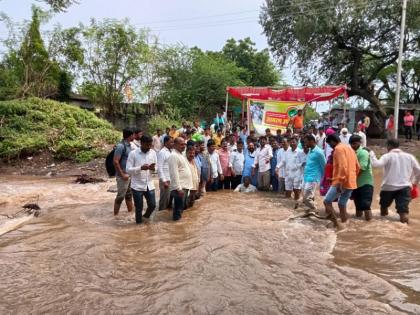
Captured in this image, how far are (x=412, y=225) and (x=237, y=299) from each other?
4.65 metres

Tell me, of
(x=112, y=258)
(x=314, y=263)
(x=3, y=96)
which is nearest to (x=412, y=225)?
(x=314, y=263)

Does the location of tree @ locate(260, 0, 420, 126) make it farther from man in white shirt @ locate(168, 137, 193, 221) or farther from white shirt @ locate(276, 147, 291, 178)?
man in white shirt @ locate(168, 137, 193, 221)

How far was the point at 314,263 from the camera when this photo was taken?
5586 millimetres

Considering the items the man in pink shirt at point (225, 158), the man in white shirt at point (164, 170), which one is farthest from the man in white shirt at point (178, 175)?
the man in pink shirt at point (225, 158)

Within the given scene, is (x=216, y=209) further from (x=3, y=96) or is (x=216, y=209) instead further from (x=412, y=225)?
(x=3, y=96)

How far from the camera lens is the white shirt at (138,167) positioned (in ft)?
23.9

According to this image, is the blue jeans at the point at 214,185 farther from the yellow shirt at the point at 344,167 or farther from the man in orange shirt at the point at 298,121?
the yellow shirt at the point at 344,167

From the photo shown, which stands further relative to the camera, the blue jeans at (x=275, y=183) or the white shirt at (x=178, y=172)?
the blue jeans at (x=275, y=183)

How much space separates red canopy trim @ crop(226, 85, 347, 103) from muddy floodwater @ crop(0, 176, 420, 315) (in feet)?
21.3

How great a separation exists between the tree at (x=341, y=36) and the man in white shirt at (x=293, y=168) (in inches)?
564

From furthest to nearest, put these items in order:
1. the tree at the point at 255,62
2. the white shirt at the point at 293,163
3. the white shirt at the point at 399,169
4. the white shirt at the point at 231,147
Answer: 1. the tree at the point at 255,62
2. the white shirt at the point at 231,147
3. the white shirt at the point at 293,163
4. the white shirt at the point at 399,169

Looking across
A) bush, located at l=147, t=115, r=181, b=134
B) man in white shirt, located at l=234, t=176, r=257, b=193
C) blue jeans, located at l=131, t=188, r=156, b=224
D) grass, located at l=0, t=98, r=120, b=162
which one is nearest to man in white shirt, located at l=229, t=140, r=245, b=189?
man in white shirt, located at l=234, t=176, r=257, b=193

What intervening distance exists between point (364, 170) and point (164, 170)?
365 cm

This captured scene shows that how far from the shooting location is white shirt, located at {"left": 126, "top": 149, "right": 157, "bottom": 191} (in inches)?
287
